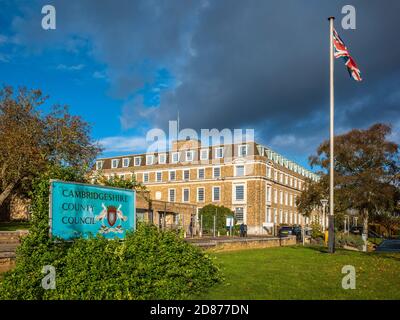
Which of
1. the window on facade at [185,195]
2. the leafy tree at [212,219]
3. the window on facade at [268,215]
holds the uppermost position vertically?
the window on facade at [185,195]

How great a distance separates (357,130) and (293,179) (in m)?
41.6

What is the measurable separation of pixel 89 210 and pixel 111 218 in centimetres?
92

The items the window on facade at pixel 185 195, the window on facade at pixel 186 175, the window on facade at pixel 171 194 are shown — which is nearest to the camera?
the window on facade at pixel 185 195

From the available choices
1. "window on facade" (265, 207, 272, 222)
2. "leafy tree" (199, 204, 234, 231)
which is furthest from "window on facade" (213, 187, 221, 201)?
"leafy tree" (199, 204, 234, 231)

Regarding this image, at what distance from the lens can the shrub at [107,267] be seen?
348 inches

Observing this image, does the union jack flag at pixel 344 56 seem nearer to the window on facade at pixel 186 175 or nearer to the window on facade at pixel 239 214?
the window on facade at pixel 239 214

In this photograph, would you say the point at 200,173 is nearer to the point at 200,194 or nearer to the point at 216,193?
the point at 200,194

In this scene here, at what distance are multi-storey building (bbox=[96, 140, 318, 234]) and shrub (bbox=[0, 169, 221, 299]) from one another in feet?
178

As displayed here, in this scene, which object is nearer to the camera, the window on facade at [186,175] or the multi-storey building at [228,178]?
the multi-storey building at [228,178]

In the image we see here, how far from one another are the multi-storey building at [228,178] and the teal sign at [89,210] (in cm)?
5164

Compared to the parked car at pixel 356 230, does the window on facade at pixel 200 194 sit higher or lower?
higher

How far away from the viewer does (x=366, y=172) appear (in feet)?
133

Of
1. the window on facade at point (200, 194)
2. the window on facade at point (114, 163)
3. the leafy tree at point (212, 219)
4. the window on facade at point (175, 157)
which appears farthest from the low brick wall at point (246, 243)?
the window on facade at point (114, 163)

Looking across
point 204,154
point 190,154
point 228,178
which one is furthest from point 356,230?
point 190,154
